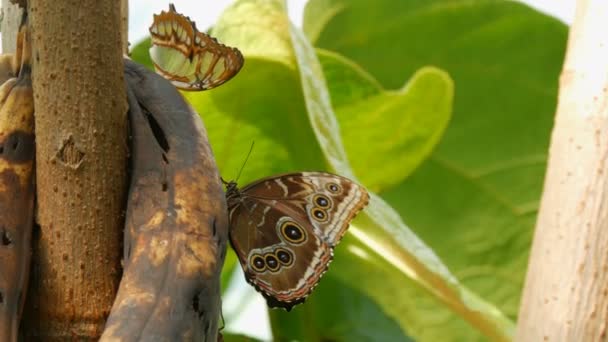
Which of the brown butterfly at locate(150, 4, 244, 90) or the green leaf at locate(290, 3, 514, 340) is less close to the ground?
the brown butterfly at locate(150, 4, 244, 90)

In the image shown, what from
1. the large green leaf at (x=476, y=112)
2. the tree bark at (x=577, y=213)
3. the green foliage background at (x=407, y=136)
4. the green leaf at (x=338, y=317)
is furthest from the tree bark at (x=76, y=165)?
the large green leaf at (x=476, y=112)

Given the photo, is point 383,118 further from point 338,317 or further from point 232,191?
point 232,191

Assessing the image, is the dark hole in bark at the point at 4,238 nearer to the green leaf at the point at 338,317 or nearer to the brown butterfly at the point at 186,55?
the brown butterfly at the point at 186,55

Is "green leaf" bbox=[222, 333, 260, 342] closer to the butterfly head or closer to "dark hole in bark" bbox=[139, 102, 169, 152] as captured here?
the butterfly head

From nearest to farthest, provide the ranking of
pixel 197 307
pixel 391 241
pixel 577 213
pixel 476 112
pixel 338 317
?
pixel 197 307
pixel 577 213
pixel 391 241
pixel 338 317
pixel 476 112

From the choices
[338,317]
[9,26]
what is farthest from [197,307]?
[338,317]

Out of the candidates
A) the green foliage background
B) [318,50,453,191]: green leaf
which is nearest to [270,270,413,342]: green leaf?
the green foliage background
